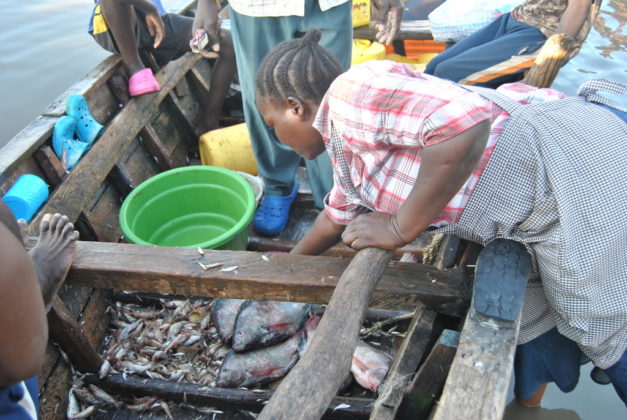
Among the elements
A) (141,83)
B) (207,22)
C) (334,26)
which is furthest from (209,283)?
(141,83)

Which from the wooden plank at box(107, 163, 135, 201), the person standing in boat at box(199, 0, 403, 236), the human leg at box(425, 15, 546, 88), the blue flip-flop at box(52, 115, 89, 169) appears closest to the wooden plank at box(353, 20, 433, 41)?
the human leg at box(425, 15, 546, 88)

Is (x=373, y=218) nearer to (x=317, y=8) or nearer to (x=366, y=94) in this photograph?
(x=366, y=94)

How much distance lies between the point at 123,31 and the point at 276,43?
1507 millimetres

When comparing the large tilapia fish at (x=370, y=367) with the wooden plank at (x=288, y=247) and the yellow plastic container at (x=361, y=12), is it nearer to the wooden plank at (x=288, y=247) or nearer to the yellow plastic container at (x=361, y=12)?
the wooden plank at (x=288, y=247)

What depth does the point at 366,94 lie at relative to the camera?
1.51 metres

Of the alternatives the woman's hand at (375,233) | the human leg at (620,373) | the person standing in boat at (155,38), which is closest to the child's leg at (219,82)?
the person standing in boat at (155,38)

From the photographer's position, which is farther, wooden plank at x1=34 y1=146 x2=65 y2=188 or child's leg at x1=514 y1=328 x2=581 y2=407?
wooden plank at x1=34 y1=146 x2=65 y2=188

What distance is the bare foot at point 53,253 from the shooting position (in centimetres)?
190

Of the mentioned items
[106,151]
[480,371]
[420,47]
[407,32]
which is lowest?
[420,47]

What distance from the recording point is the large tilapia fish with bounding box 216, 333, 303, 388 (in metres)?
2.52

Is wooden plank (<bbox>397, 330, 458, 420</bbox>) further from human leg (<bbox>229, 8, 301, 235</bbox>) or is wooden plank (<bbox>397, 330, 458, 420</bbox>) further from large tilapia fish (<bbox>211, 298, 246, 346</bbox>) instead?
human leg (<bbox>229, 8, 301, 235</bbox>)

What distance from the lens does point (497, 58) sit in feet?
11.9

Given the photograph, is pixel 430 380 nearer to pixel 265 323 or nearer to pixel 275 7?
pixel 265 323

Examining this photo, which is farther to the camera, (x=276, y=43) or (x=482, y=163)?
(x=276, y=43)
